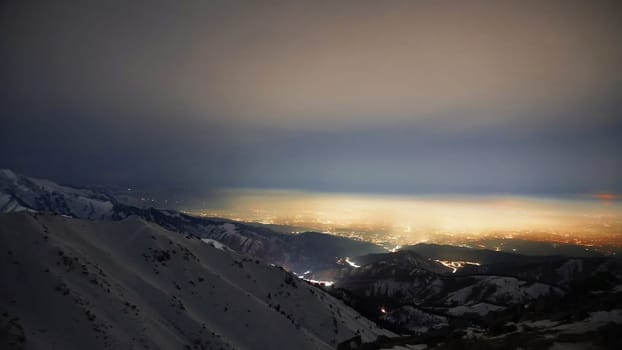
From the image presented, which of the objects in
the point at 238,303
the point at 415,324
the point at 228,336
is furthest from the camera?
the point at 415,324

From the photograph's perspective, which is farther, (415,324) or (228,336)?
(415,324)

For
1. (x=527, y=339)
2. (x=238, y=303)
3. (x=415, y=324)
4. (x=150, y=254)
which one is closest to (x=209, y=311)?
(x=238, y=303)

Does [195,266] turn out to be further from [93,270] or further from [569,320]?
[569,320]

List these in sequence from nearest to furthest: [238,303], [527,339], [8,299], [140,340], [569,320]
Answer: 1. [527,339]
2. [569,320]
3. [8,299]
4. [140,340]
5. [238,303]

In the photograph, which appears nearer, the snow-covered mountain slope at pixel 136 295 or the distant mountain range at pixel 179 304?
the distant mountain range at pixel 179 304

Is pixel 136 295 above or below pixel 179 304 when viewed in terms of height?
above

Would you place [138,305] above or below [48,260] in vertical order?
below

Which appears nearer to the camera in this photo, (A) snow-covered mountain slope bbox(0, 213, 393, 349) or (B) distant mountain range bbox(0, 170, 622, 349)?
(B) distant mountain range bbox(0, 170, 622, 349)

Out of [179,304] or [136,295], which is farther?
[179,304]
